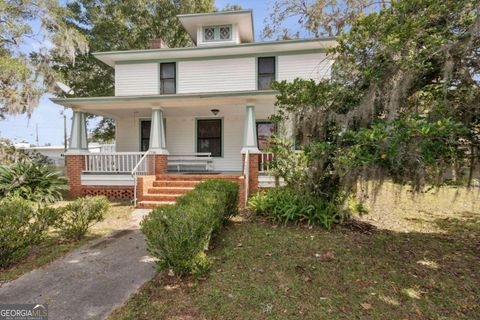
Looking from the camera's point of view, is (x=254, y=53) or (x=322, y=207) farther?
(x=254, y=53)

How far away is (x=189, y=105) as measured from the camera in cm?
958

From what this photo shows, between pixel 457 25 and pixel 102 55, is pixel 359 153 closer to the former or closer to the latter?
pixel 457 25

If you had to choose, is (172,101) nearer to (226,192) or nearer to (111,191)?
(111,191)

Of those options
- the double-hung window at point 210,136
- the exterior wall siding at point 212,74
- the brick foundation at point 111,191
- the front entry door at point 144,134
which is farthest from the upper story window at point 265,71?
the brick foundation at point 111,191

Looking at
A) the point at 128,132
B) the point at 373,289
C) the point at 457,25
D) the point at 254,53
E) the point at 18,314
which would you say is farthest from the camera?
the point at 128,132

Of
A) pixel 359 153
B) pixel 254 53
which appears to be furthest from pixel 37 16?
pixel 359 153

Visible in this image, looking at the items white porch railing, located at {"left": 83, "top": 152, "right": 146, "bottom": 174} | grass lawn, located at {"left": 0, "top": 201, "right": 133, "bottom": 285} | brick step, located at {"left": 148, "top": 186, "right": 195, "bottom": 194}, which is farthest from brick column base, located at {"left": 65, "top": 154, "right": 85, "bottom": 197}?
brick step, located at {"left": 148, "top": 186, "right": 195, "bottom": 194}

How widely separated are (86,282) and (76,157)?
7.00 m

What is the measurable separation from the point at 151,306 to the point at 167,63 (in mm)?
10683

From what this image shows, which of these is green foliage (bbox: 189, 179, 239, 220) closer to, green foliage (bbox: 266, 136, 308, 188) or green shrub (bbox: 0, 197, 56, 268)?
green foliage (bbox: 266, 136, 308, 188)

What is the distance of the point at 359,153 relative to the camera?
11.7 ft

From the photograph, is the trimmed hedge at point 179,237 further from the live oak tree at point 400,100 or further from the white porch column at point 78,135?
the white porch column at point 78,135

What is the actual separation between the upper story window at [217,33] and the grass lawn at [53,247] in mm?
8395

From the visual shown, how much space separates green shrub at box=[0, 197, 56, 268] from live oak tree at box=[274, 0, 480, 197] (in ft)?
15.3
